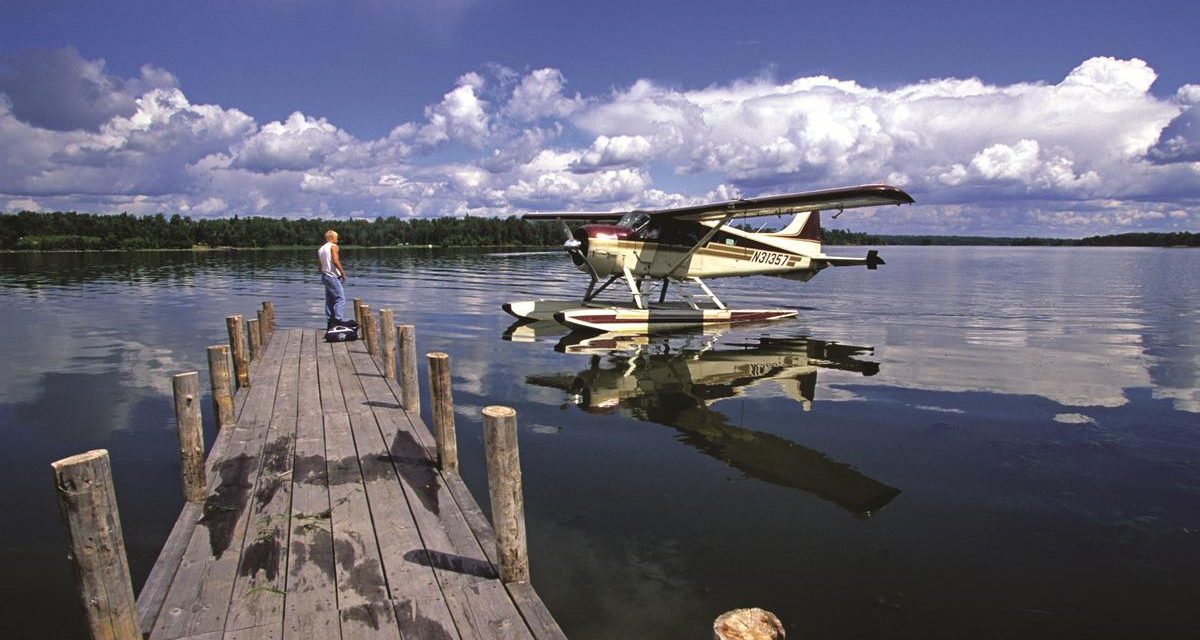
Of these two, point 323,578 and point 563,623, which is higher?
point 323,578

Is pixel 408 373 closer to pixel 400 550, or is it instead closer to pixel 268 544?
pixel 268 544

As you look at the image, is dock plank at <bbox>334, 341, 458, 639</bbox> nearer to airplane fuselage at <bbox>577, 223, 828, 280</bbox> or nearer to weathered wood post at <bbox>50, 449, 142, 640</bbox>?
weathered wood post at <bbox>50, 449, 142, 640</bbox>

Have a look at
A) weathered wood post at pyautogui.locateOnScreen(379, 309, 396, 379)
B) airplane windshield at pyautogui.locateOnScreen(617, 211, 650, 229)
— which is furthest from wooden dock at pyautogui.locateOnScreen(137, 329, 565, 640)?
airplane windshield at pyautogui.locateOnScreen(617, 211, 650, 229)

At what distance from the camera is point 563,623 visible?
4293 millimetres

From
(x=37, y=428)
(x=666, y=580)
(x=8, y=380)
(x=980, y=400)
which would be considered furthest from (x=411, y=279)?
(x=666, y=580)

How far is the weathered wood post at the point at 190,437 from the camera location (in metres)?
5.00

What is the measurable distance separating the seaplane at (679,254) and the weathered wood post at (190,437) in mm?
10652

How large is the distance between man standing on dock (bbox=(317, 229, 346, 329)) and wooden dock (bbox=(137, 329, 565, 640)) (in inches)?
191

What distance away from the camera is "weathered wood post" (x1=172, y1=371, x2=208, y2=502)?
197 inches

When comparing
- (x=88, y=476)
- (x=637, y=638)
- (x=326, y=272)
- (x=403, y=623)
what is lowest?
(x=637, y=638)

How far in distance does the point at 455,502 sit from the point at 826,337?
536 inches

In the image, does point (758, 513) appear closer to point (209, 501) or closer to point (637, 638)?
point (637, 638)

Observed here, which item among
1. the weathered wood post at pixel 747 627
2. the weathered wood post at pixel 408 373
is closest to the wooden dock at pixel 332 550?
the weathered wood post at pixel 408 373

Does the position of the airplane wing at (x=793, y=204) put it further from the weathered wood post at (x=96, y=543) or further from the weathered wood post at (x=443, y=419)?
the weathered wood post at (x=96, y=543)
